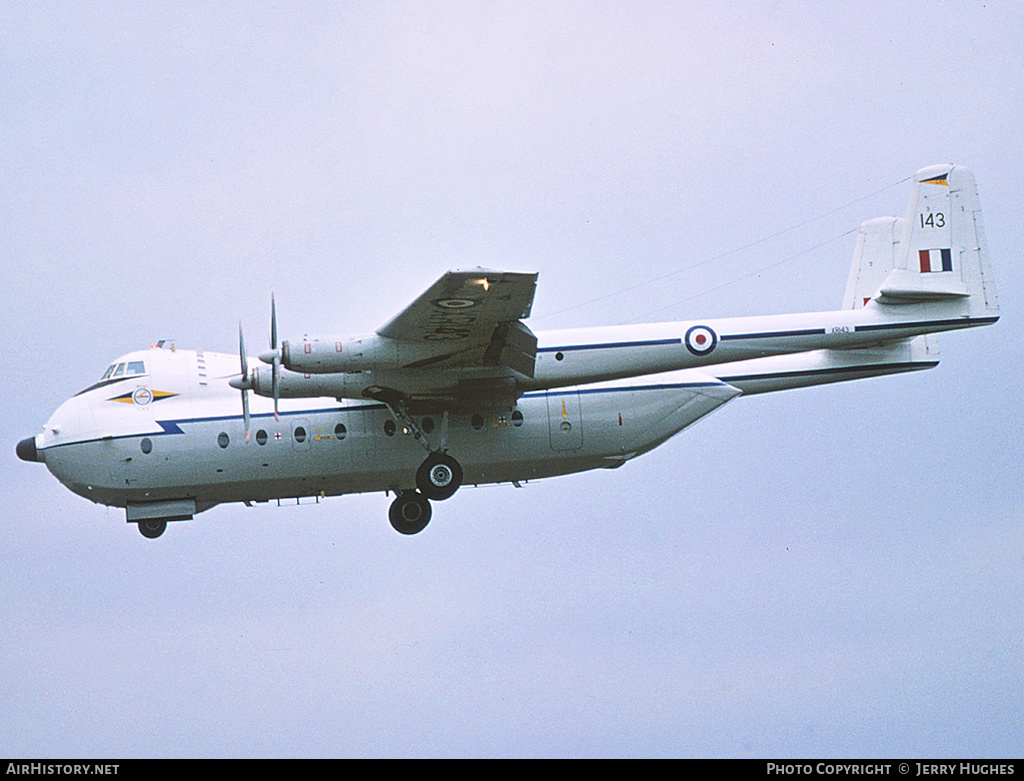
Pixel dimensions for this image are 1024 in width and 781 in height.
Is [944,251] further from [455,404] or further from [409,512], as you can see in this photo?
[409,512]

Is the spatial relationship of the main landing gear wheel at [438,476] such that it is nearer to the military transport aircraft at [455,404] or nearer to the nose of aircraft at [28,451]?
the military transport aircraft at [455,404]

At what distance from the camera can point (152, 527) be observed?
33031 millimetres

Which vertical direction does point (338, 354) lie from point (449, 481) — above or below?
above

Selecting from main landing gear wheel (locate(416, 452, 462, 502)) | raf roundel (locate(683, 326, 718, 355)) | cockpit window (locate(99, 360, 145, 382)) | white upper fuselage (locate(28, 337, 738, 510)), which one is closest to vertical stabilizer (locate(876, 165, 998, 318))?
raf roundel (locate(683, 326, 718, 355))

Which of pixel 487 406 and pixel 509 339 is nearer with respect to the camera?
pixel 509 339

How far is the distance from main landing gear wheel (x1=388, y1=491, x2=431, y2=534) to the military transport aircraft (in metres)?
0.04

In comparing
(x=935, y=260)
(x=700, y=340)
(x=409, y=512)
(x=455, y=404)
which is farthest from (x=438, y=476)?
(x=935, y=260)

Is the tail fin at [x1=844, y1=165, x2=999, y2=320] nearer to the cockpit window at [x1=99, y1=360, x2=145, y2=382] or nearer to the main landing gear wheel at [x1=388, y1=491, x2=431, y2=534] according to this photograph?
the main landing gear wheel at [x1=388, y1=491, x2=431, y2=534]
